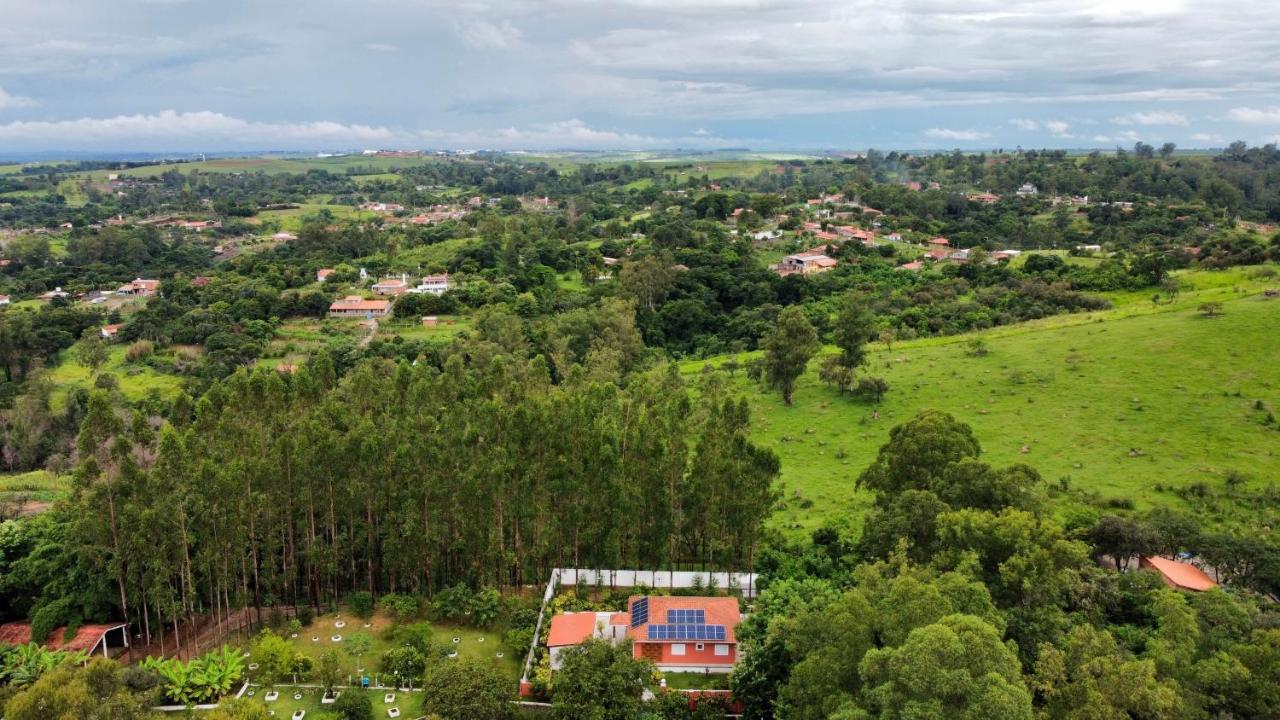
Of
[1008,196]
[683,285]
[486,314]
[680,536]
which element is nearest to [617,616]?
[680,536]

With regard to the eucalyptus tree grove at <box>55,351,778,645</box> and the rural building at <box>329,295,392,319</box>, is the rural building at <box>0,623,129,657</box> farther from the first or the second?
the rural building at <box>329,295,392,319</box>

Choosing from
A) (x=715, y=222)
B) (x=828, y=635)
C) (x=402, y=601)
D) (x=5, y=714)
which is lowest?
(x=402, y=601)

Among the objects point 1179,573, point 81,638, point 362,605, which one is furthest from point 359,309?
point 1179,573

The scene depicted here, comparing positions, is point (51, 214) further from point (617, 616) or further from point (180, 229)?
point (617, 616)

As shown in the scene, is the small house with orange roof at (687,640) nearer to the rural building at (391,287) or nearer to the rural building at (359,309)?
the rural building at (359,309)

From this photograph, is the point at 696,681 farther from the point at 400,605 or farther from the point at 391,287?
the point at 391,287

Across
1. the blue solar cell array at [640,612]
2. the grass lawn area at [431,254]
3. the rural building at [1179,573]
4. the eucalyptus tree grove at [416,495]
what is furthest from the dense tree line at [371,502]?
the grass lawn area at [431,254]

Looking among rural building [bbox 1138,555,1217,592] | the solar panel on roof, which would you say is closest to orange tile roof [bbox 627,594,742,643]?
the solar panel on roof

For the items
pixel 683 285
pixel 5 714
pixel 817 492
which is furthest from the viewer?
pixel 683 285
